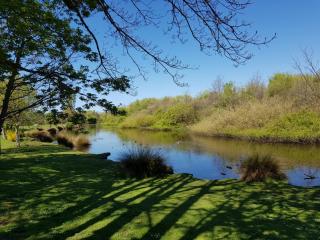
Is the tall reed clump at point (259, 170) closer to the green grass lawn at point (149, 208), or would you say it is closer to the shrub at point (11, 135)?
the green grass lawn at point (149, 208)

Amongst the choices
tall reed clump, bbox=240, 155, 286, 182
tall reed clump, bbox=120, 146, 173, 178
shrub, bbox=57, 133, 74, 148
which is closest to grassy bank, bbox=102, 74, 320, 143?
shrub, bbox=57, 133, 74, 148

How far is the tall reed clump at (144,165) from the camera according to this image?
13345 millimetres

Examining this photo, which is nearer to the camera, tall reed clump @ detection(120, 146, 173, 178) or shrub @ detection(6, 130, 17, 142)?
tall reed clump @ detection(120, 146, 173, 178)

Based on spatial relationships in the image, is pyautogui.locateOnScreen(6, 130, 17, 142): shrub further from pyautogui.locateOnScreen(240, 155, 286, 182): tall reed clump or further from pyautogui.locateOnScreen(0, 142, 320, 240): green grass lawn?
pyautogui.locateOnScreen(240, 155, 286, 182): tall reed clump

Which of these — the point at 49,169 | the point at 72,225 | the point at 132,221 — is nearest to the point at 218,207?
the point at 132,221

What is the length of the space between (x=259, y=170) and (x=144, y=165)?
4110mm

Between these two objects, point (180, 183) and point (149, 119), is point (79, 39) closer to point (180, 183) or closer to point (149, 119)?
point (180, 183)

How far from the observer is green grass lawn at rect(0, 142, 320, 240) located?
21.8ft

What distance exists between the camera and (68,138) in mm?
33500

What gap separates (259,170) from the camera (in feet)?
42.7

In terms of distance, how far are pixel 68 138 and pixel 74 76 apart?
26.1 m

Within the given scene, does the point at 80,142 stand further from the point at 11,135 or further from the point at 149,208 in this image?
the point at 149,208

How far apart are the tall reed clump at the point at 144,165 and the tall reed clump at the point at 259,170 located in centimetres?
297

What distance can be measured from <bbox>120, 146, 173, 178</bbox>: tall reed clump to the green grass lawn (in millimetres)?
925
